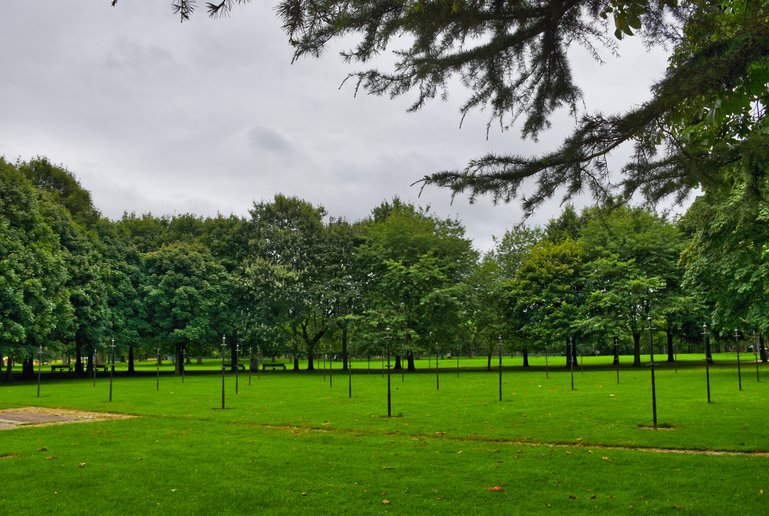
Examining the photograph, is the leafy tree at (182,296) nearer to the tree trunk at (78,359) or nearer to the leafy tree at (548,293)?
the tree trunk at (78,359)

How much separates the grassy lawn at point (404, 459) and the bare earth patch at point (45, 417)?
1.02 m

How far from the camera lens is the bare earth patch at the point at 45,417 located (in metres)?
16.6

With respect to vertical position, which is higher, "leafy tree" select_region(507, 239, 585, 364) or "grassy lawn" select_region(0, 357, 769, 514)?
"leafy tree" select_region(507, 239, 585, 364)

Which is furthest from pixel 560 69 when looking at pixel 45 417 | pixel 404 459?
pixel 45 417

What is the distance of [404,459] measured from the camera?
10797mm

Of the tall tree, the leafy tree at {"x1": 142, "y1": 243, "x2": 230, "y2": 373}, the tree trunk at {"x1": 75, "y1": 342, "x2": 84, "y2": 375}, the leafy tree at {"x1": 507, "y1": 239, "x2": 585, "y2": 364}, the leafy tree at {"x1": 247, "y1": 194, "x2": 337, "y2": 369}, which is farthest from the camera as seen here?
the leafy tree at {"x1": 247, "y1": 194, "x2": 337, "y2": 369}

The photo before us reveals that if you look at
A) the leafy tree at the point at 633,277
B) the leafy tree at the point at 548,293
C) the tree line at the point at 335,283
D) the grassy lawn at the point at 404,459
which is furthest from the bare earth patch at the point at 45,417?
the leafy tree at the point at 548,293

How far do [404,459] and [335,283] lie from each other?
116 feet

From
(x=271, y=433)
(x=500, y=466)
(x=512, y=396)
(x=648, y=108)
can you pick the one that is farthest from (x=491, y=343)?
(x=648, y=108)

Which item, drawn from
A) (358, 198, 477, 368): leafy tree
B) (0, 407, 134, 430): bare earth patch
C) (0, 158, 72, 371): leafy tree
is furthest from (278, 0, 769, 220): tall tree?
(358, 198, 477, 368): leafy tree

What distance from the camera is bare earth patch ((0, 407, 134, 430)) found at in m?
16.6

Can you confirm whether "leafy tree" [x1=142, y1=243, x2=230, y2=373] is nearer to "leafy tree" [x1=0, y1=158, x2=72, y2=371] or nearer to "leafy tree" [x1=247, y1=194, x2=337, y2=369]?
"leafy tree" [x1=247, y1=194, x2=337, y2=369]

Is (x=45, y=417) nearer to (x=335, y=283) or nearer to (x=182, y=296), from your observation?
(x=182, y=296)

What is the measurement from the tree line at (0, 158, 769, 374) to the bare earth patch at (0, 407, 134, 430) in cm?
1783
